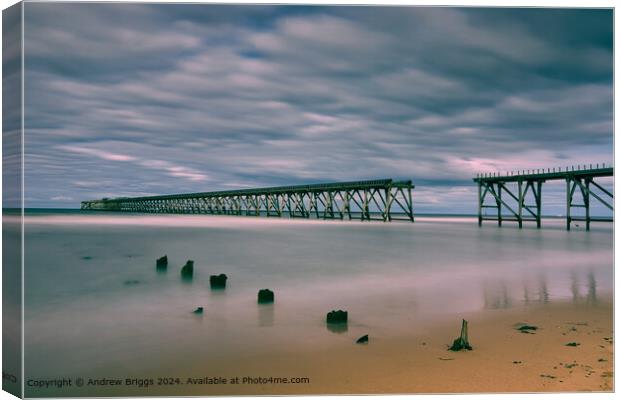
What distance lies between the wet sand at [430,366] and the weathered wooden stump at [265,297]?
7.19 feet

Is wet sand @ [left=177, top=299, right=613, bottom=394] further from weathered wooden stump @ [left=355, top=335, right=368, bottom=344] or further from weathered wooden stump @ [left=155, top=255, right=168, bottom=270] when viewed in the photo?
weathered wooden stump @ [left=155, top=255, right=168, bottom=270]

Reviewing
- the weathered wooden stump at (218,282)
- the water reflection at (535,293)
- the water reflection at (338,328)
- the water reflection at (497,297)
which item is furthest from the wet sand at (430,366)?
the weathered wooden stump at (218,282)

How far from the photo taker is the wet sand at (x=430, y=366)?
419cm

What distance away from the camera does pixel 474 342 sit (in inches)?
203

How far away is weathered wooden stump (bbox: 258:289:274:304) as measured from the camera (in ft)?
24.3

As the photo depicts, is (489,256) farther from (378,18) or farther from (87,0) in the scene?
(87,0)

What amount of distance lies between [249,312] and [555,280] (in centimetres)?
689

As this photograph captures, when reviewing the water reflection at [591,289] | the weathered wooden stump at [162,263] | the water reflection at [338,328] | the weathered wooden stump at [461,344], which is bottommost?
the water reflection at [591,289]

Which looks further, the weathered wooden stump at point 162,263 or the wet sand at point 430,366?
the weathered wooden stump at point 162,263

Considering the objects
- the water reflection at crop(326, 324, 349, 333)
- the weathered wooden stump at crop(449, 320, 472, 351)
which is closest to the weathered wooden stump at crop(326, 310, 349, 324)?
the water reflection at crop(326, 324, 349, 333)

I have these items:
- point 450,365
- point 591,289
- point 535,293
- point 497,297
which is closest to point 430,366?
point 450,365

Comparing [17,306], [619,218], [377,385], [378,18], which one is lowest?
[377,385]

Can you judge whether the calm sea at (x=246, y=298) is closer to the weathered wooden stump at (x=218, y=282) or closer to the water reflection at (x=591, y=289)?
the water reflection at (x=591, y=289)

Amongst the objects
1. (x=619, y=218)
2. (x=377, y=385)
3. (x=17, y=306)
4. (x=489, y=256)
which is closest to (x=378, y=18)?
(x=619, y=218)
